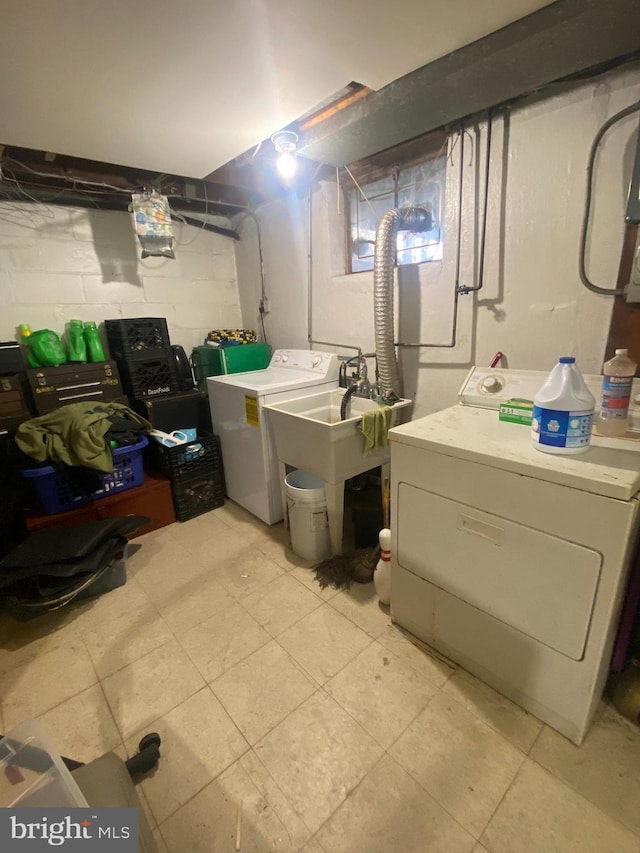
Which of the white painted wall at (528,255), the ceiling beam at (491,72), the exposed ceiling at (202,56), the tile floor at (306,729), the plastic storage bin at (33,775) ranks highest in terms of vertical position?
the exposed ceiling at (202,56)

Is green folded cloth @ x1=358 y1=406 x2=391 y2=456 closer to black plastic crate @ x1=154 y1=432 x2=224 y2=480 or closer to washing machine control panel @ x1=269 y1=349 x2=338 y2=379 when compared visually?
washing machine control panel @ x1=269 y1=349 x2=338 y2=379

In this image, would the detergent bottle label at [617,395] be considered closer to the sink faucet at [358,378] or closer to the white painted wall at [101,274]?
the sink faucet at [358,378]

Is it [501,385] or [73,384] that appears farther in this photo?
[73,384]

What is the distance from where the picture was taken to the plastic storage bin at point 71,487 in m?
1.97

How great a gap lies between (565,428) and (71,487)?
7.71 feet

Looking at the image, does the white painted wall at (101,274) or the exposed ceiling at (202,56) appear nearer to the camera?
the exposed ceiling at (202,56)

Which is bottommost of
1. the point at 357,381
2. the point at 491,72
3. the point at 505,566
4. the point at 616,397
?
the point at 505,566

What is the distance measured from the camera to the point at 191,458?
7.98 feet

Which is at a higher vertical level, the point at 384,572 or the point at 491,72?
the point at 491,72

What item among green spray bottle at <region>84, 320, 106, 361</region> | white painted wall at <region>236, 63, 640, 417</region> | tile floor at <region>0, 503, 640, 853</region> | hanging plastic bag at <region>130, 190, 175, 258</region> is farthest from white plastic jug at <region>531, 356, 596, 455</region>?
green spray bottle at <region>84, 320, 106, 361</region>

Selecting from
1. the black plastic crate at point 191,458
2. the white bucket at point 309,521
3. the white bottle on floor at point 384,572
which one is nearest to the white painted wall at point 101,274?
the black plastic crate at point 191,458

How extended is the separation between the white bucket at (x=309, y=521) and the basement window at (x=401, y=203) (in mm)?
1398

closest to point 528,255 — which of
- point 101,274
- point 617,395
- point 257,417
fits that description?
point 617,395

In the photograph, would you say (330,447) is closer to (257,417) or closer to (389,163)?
(257,417)
